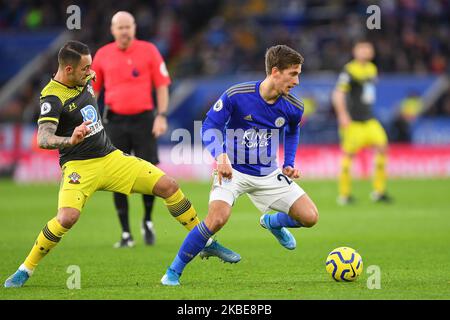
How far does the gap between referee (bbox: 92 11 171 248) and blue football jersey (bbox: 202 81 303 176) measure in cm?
249

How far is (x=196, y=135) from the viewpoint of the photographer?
912 inches

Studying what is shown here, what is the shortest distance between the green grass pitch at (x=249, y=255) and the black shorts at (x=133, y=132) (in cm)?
115

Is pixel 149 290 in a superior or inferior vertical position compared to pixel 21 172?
superior

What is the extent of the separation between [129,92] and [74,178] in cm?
293

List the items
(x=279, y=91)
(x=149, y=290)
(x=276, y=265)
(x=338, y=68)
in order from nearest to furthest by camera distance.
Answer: (x=149, y=290)
(x=279, y=91)
(x=276, y=265)
(x=338, y=68)

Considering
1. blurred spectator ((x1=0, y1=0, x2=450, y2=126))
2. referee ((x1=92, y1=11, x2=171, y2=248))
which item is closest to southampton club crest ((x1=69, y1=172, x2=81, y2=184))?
referee ((x1=92, y1=11, x2=171, y2=248))

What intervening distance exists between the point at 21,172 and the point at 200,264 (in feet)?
45.5

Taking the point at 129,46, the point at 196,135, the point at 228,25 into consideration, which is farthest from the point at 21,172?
the point at 129,46

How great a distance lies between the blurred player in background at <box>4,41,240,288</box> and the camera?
295 inches

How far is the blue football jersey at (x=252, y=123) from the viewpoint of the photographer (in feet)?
25.8

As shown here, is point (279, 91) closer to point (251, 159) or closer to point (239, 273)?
point (251, 159)

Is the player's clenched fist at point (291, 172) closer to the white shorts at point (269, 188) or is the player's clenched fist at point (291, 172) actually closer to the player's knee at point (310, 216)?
the white shorts at point (269, 188)

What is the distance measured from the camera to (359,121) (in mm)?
16016

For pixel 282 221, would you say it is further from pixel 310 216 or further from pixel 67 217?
pixel 67 217
